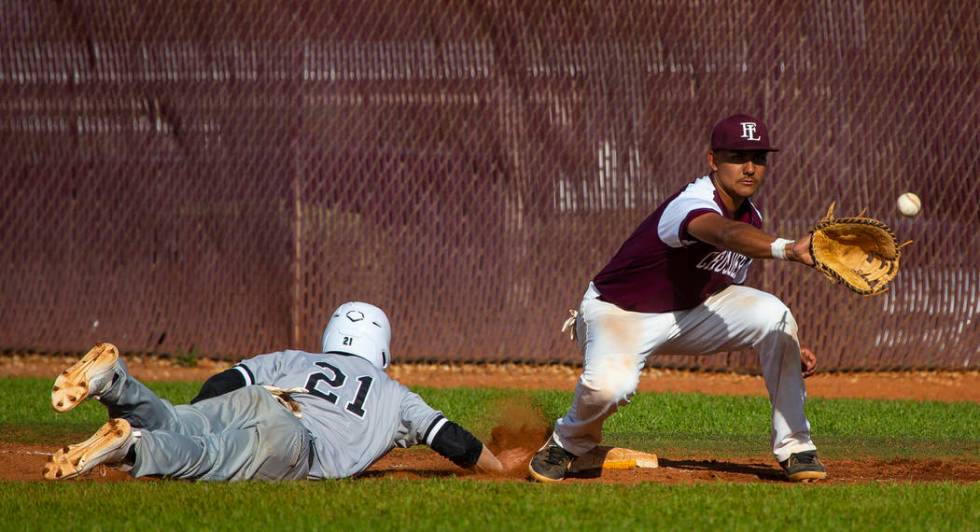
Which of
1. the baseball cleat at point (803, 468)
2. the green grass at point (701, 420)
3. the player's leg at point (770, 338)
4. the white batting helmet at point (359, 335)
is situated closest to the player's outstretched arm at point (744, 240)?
the player's leg at point (770, 338)

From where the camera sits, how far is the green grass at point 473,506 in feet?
17.3

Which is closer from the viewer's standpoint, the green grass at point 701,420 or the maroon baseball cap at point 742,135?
the maroon baseball cap at point 742,135

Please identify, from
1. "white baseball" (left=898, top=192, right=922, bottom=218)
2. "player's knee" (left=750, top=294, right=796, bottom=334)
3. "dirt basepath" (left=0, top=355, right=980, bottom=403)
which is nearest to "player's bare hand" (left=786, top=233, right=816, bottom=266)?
"player's knee" (left=750, top=294, right=796, bottom=334)

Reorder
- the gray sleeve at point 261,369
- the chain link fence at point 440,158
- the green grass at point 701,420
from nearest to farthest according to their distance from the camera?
the gray sleeve at point 261,369
the green grass at point 701,420
the chain link fence at point 440,158

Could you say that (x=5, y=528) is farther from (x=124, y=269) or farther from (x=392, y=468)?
(x=124, y=269)

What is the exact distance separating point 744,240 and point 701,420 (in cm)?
386

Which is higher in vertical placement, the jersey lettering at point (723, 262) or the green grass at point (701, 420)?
the jersey lettering at point (723, 262)

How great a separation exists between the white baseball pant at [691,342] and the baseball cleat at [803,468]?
34mm

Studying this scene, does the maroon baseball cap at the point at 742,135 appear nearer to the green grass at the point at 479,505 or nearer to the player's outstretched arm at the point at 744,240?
the player's outstretched arm at the point at 744,240

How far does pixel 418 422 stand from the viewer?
647 cm

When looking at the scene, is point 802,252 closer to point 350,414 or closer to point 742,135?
A: point 742,135

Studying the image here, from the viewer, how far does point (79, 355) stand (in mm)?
12594

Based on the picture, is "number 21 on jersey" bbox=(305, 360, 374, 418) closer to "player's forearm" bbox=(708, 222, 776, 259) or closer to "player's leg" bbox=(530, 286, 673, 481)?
"player's leg" bbox=(530, 286, 673, 481)

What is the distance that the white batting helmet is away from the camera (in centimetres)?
681
